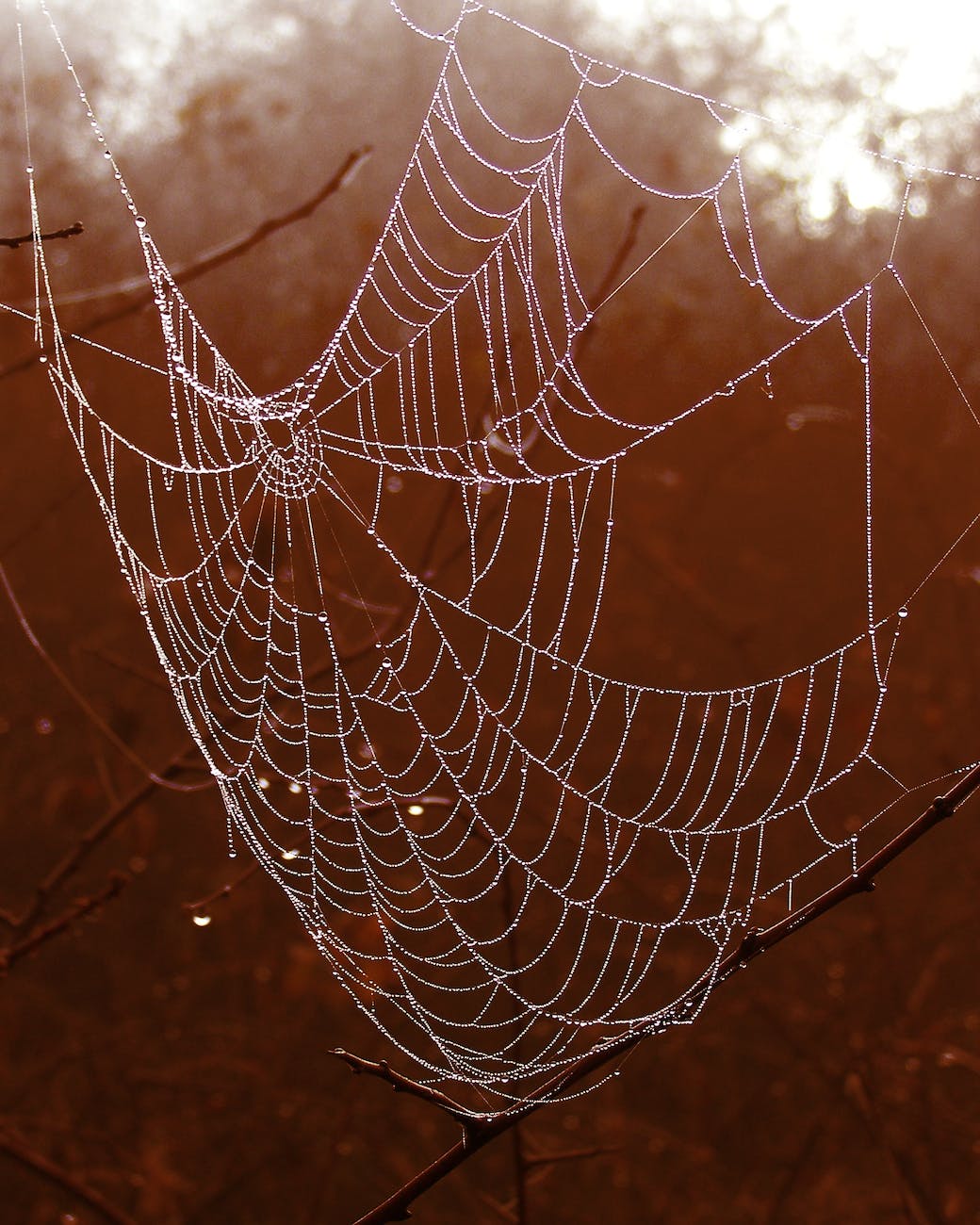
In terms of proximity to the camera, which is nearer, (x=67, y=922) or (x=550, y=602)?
(x=67, y=922)

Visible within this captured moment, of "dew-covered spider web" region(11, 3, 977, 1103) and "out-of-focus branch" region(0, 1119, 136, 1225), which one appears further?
"dew-covered spider web" region(11, 3, 977, 1103)

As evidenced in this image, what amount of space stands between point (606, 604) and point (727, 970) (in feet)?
16.2

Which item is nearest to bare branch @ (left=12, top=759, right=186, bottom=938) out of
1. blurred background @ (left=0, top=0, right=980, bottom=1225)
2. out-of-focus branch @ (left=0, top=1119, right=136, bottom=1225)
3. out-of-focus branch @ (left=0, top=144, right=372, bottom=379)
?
out-of-focus branch @ (left=0, top=1119, right=136, bottom=1225)

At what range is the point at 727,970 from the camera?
1.05 metres

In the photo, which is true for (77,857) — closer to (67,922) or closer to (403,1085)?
(67,922)

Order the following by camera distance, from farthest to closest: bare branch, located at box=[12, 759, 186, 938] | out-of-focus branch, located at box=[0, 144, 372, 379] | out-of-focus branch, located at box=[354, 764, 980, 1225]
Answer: bare branch, located at box=[12, 759, 186, 938] < out-of-focus branch, located at box=[0, 144, 372, 379] < out-of-focus branch, located at box=[354, 764, 980, 1225]

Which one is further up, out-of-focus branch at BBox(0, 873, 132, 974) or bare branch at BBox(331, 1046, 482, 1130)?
bare branch at BBox(331, 1046, 482, 1130)

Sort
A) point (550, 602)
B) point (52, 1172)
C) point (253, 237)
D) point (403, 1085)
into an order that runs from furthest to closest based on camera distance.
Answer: point (550, 602)
point (52, 1172)
point (253, 237)
point (403, 1085)

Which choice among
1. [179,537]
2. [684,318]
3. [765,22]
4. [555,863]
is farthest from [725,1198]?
[765,22]

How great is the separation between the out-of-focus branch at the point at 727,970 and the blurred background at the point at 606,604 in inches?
142

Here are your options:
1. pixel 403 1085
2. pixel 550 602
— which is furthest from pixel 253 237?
pixel 550 602

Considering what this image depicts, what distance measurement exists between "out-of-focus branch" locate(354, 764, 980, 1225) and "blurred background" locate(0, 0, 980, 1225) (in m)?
3.60

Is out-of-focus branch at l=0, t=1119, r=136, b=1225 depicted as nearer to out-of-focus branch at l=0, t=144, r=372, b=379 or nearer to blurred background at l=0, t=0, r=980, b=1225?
out-of-focus branch at l=0, t=144, r=372, b=379

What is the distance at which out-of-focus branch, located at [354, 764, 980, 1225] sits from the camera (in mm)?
1005
